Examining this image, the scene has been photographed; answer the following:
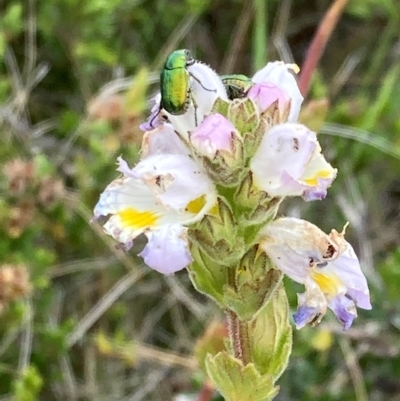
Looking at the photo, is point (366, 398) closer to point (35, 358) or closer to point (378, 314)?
point (378, 314)

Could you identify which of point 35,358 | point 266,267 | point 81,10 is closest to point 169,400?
point 35,358

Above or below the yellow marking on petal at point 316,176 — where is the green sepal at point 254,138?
above

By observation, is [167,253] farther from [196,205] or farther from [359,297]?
[359,297]

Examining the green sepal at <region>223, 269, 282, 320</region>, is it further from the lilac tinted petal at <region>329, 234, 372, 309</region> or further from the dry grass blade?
the dry grass blade

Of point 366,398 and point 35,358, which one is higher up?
point 35,358

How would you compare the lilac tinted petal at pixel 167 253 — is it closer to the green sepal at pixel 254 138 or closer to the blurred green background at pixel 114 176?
the green sepal at pixel 254 138

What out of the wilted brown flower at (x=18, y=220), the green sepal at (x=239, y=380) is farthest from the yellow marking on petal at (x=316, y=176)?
the wilted brown flower at (x=18, y=220)
